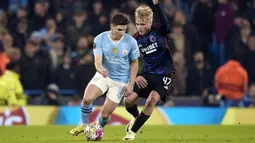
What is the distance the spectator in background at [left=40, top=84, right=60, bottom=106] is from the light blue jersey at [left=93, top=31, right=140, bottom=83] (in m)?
7.67

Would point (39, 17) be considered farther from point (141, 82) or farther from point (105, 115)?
point (105, 115)

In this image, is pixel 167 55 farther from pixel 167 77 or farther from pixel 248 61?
pixel 248 61

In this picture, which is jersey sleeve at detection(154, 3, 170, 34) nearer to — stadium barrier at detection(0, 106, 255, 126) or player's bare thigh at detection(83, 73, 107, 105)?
player's bare thigh at detection(83, 73, 107, 105)

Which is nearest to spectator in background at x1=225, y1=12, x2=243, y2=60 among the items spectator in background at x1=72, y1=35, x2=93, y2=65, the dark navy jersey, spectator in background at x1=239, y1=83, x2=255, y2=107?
spectator in background at x1=239, y1=83, x2=255, y2=107

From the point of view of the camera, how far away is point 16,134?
15844mm

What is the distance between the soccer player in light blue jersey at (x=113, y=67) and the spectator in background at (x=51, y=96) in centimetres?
749

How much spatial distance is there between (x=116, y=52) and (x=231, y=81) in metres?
8.57

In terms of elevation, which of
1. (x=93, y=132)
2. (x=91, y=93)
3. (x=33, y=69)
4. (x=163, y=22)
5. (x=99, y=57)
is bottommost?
(x=33, y=69)

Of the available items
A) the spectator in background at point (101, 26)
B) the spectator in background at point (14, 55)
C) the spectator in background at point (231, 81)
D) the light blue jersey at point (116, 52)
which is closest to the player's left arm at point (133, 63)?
the light blue jersey at point (116, 52)

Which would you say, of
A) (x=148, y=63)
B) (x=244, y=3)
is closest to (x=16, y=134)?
(x=148, y=63)

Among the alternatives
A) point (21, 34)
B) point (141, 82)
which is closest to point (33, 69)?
point (21, 34)

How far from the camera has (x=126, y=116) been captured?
20672 millimetres

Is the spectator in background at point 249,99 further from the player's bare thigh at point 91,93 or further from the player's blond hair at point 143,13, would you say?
the player's bare thigh at point 91,93

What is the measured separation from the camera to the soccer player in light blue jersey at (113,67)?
1376 centimetres
